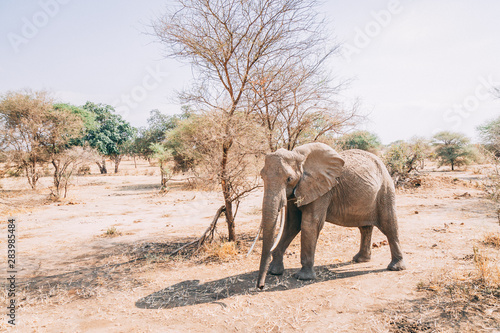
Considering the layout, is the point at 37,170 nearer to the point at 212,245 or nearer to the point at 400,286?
the point at 212,245

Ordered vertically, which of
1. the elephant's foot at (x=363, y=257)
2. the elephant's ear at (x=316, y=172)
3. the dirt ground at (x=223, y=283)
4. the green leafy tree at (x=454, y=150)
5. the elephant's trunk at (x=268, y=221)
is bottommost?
the dirt ground at (x=223, y=283)

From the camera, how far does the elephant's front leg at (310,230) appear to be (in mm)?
4906

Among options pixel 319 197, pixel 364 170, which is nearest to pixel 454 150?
pixel 364 170

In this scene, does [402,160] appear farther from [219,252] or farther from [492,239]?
[219,252]

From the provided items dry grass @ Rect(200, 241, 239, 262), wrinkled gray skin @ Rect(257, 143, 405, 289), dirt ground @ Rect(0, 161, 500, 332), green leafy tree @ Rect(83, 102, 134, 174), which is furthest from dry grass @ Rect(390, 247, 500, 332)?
green leafy tree @ Rect(83, 102, 134, 174)

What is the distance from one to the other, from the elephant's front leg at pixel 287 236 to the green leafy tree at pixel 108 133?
35.4m

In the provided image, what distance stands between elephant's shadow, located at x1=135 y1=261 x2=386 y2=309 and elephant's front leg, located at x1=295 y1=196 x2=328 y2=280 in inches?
6.5

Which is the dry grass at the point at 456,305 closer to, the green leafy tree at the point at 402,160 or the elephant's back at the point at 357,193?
the elephant's back at the point at 357,193

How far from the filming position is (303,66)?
7.84m

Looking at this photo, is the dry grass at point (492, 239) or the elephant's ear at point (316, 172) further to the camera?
the dry grass at point (492, 239)

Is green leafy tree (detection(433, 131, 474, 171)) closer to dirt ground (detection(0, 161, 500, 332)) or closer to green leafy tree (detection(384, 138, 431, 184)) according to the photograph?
green leafy tree (detection(384, 138, 431, 184))

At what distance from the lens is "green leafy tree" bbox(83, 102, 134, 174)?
1401 inches

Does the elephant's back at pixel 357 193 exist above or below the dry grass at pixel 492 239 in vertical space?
above

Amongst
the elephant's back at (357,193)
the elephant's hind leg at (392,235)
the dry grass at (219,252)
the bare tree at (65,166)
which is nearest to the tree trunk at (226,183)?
the dry grass at (219,252)
